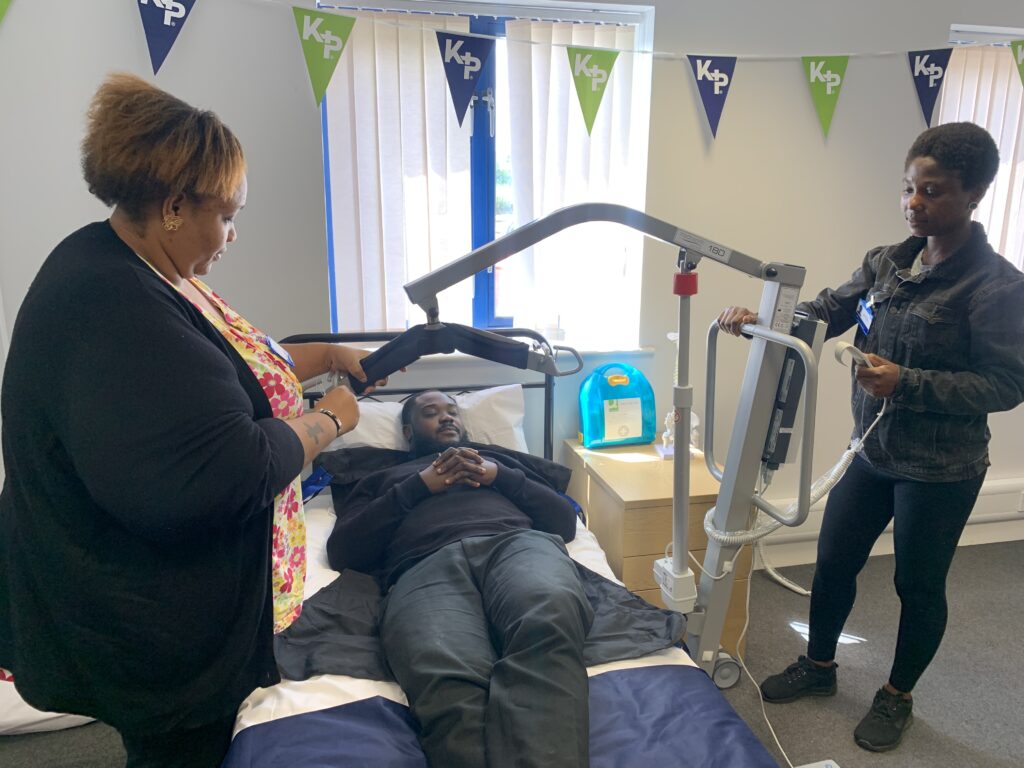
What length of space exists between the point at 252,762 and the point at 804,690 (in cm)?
160

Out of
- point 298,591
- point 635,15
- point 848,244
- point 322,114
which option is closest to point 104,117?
point 298,591

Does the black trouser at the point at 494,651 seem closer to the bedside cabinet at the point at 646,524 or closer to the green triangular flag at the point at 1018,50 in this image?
the bedside cabinet at the point at 646,524

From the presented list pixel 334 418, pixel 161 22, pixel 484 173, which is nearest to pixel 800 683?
pixel 334 418

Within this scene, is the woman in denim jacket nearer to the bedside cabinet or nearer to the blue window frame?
the bedside cabinet

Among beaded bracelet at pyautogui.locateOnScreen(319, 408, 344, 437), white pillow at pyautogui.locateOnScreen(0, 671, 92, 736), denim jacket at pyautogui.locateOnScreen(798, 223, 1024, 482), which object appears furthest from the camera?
white pillow at pyautogui.locateOnScreen(0, 671, 92, 736)

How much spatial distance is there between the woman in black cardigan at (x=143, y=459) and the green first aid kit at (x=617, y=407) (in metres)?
1.62

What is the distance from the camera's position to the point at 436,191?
2543mm

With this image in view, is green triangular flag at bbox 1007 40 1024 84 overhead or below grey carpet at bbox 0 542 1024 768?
overhead

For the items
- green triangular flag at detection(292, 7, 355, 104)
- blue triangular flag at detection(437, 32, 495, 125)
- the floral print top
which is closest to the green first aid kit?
blue triangular flag at detection(437, 32, 495, 125)

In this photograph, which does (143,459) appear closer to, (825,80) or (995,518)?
(825,80)

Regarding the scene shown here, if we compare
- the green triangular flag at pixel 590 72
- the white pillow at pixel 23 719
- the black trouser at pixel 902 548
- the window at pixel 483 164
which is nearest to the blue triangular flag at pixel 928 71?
the window at pixel 483 164

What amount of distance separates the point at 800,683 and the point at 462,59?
2234mm

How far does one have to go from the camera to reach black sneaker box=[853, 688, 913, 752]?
190 centimetres

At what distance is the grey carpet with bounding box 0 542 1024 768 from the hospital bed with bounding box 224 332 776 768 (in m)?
0.73
